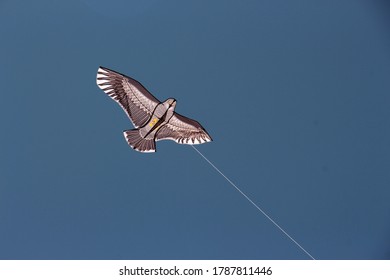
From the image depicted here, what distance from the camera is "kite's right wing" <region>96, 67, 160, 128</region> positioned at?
4105 millimetres

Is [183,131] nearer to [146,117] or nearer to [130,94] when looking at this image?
[146,117]

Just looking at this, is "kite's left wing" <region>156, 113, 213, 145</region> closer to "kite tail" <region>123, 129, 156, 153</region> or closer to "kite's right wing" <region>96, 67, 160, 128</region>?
"kite tail" <region>123, 129, 156, 153</region>

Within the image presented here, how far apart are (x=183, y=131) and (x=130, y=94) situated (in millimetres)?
687

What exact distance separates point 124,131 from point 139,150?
0.87 ft

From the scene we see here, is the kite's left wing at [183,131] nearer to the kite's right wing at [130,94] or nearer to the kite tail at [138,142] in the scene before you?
the kite tail at [138,142]

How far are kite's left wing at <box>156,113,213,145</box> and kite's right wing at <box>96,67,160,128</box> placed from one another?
0.23 metres

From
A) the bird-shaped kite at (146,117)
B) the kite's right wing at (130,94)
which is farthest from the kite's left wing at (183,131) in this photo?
the kite's right wing at (130,94)

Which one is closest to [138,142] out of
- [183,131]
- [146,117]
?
[146,117]

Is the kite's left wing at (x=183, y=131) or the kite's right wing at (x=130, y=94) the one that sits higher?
the kite's right wing at (x=130, y=94)

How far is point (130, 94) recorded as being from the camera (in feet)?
13.8

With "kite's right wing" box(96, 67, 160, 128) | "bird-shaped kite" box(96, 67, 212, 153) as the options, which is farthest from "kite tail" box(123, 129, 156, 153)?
"kite's right wing" box(96, 67, 160, 128)

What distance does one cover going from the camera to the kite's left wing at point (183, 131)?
4.16m
